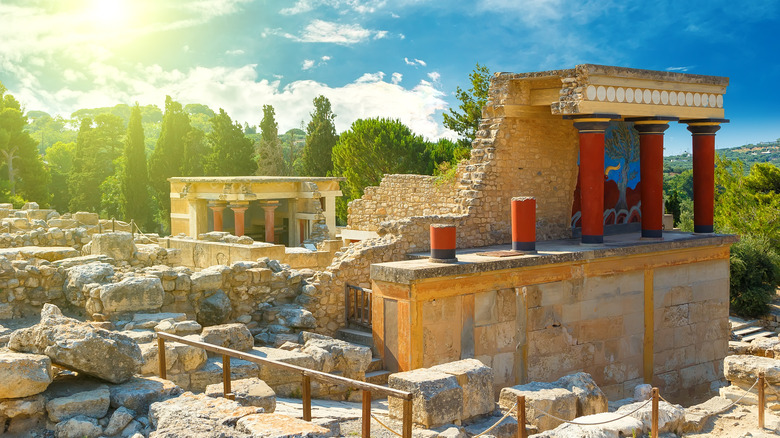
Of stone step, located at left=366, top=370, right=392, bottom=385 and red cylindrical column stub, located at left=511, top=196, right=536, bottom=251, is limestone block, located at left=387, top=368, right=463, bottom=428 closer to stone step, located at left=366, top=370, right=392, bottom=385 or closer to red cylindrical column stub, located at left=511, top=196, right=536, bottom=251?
stone step, located at left=366, top=370, right=392, bottom=385

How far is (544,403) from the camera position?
313 inches

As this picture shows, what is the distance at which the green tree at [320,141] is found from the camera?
4228 cm

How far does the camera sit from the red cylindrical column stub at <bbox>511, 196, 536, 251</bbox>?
11.2m

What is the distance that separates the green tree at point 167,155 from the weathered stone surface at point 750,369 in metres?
34.4

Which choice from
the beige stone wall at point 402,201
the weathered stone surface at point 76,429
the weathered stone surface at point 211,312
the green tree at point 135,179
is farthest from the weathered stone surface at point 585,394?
the green tree at point 135,179

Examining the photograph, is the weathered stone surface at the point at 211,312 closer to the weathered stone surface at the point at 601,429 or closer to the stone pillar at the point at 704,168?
the weathered stone surface at the point at 601,429

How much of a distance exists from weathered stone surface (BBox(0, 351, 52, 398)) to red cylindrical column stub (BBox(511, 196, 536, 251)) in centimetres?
734

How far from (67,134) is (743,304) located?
93.2 m

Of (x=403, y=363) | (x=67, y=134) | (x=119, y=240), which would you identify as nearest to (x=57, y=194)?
(x=119, y=240)

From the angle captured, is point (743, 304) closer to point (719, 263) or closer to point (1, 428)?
point (719, 263)

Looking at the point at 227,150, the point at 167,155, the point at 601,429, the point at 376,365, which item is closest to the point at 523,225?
the point at 376,365

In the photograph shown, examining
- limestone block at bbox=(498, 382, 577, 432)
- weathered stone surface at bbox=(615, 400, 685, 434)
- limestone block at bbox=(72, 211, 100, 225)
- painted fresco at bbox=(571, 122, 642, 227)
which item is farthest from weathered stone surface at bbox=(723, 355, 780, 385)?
limestone block at bbox=(72, 211, 100, 225)

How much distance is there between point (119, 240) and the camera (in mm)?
11773

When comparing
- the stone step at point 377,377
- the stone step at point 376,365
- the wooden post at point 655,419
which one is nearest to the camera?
the wooden post at point 655,419
